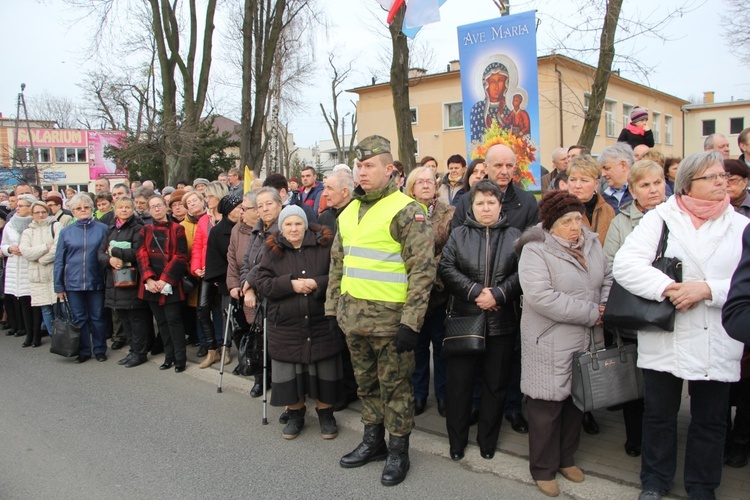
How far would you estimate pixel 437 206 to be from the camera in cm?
514

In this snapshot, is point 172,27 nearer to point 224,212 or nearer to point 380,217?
point 224,212

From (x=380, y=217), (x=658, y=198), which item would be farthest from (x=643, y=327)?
(x=380, y=217)

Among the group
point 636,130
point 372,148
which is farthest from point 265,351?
point 636,130

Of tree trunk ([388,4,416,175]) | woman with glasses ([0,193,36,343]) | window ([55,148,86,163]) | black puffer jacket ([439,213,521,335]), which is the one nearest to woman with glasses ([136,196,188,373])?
woman with glasses ([0,193,36,343])

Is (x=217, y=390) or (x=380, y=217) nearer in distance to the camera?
(x=380, y=217)

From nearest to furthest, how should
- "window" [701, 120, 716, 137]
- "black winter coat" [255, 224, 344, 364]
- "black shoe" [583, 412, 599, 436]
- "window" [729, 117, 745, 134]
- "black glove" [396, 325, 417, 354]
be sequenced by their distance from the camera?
"black glove" [396, 325, 417, 354], "black shoe" [583, 412, 599, 436], "black winter coat" [255, 224, 344, 364], "window" [729, 117, 745, 134], "window" [701, 120, 716, 137]

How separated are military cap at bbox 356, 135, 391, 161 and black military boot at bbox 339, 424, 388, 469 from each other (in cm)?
200

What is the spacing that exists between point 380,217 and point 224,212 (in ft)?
10.1

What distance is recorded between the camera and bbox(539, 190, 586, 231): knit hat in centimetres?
368

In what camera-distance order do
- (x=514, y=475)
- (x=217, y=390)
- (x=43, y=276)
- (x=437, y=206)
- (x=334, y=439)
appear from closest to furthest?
(x=514, y=475) < (x=334, y=439) < (x=437, y=206) < (x=217, y=390) < (x=43, y=276)

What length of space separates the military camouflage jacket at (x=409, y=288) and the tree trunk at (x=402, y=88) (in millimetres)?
6085

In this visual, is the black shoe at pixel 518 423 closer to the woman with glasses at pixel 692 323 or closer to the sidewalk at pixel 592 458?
the sidewalk at pixel 592 458

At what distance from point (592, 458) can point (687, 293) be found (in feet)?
5.30

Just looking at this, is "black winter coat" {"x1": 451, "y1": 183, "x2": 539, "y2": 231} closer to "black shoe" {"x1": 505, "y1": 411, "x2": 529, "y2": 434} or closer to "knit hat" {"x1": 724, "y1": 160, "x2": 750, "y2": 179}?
"knit hat" {"x1": 724, "y1": 160, "x2": 750, "y2": 179}
